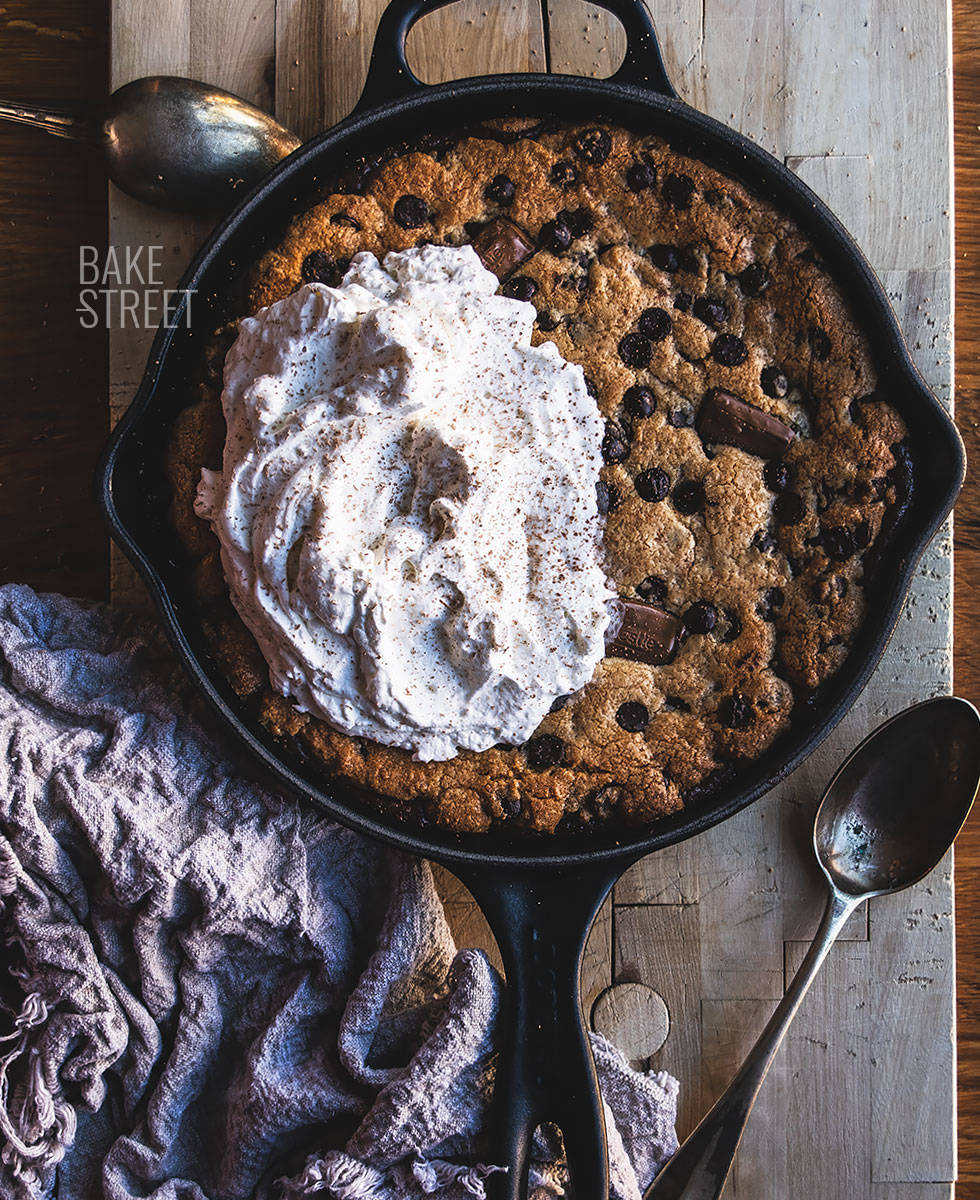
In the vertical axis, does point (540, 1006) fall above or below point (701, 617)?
below

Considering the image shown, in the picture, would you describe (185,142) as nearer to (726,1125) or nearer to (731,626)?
(731,626)

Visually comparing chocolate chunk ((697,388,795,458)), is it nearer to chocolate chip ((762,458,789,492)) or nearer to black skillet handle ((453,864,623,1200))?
chocolate chip ((762,458,789,492))

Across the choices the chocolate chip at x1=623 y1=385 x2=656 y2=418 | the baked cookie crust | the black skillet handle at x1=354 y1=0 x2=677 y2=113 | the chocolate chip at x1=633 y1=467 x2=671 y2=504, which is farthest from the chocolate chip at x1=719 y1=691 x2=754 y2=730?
the black skillet handle at x1=354 y1=0 x2=677 y2=113

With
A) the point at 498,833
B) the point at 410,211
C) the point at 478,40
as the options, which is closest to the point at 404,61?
the point at 410,211

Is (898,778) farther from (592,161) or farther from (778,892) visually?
(592,161)

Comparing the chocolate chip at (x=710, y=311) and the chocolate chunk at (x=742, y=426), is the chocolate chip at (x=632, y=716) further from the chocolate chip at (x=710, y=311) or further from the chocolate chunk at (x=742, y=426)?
the chocolate chip at (x=710, y=311)

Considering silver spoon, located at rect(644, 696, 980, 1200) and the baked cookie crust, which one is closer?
the baked cookie crust

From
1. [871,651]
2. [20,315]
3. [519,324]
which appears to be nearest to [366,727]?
[519,324]
